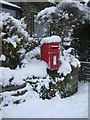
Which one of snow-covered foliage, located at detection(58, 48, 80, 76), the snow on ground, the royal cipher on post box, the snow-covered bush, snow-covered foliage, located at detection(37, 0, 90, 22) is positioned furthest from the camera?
snow-covered foliage, located at detection(37, 0, 90, 22)

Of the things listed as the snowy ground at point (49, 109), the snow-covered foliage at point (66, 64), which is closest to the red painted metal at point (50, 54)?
the snow-covered foliage at point (66, 64)

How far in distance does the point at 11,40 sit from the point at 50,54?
1.26 m

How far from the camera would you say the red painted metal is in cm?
766

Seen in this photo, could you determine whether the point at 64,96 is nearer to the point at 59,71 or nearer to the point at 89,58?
the point at 59,71

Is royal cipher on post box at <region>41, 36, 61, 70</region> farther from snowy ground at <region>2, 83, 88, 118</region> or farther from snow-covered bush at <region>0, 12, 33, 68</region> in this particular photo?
snowy ground at <region>2, 83, 88, 118</region>

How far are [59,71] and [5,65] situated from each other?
1.57m

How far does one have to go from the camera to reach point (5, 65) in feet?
23.7

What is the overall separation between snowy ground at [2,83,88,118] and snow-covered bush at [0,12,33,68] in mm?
1189

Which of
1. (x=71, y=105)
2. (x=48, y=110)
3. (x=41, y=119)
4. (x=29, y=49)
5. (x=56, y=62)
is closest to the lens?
(x=41, y=119)

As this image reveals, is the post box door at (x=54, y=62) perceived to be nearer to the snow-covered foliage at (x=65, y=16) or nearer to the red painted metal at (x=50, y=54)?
the red painted metal at (x=50, y=54)

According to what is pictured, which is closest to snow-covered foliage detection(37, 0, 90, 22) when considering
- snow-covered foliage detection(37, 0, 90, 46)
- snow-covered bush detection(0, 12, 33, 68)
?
snow-covered foliage detection(37, 0, 90, 46)

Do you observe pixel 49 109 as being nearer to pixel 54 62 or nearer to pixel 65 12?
pixel 54 62

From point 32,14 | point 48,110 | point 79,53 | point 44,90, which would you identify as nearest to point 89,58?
point 79,53

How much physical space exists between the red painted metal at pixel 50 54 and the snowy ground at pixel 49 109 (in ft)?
2.98
